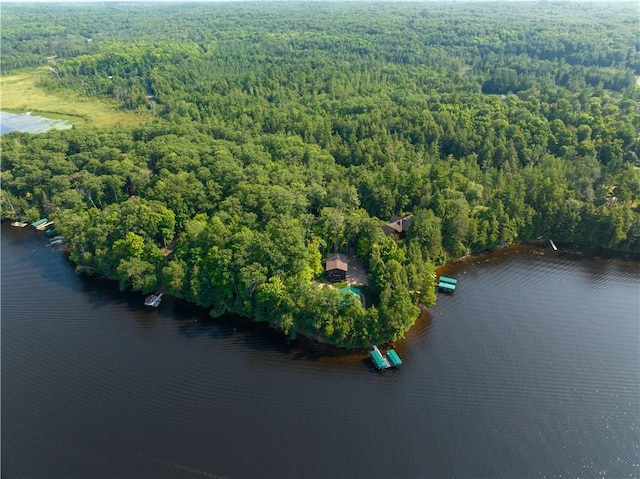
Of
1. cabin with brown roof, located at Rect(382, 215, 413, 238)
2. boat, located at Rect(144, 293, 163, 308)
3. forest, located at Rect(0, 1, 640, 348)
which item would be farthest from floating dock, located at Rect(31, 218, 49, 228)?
cabin with brown roof, located at Rect(382, 215, 413, 238)

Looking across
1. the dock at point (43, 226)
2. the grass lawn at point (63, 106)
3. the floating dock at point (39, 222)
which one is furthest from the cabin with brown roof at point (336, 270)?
the grass lawn at point (63, 106)

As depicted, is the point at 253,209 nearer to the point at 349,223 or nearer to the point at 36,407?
the point at 349,223

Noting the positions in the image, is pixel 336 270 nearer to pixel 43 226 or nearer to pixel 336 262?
pixel 336 262

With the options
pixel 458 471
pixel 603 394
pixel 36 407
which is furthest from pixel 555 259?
pixel 36 407

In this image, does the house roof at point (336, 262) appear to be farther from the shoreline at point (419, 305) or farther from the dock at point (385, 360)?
the dock at point (385, 360)

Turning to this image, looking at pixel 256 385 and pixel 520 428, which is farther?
pixel 256 385

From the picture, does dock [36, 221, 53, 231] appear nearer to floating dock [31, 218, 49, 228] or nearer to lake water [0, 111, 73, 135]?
floating dock [31, 218, 49, 228]
